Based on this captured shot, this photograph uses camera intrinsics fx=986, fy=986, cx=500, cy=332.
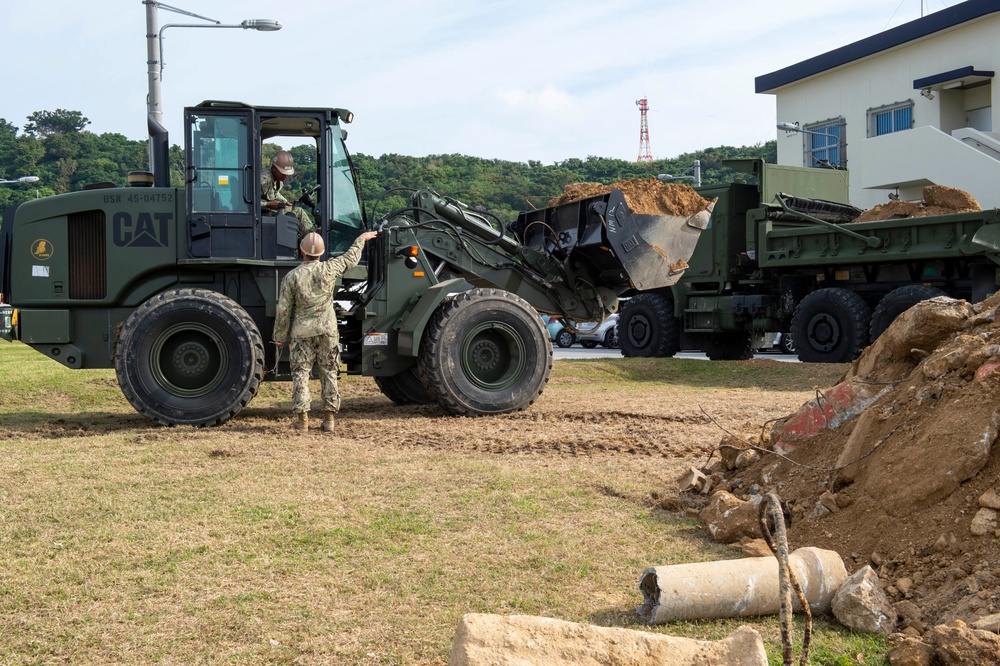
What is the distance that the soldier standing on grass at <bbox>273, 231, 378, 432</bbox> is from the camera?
30.5ft

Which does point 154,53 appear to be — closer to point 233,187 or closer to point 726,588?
point 233,187

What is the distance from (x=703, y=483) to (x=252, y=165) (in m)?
5.78

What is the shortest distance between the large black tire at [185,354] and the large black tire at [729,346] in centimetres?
1087

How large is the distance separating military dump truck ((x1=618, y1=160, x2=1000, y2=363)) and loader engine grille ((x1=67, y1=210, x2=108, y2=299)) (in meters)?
9.50

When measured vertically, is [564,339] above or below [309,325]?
below

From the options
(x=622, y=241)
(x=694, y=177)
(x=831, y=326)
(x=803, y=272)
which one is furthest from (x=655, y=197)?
(x=694, y=177)

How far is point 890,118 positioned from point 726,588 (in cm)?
3172

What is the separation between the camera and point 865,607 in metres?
4.06

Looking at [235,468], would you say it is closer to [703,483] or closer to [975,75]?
[703,483]

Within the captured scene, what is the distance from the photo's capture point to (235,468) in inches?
289

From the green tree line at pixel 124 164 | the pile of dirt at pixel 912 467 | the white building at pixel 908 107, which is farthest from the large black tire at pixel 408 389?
the white building at pixel 908 107

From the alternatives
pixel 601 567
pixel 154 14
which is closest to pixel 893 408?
pixel 601 567

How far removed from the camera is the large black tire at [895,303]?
45.2 ft

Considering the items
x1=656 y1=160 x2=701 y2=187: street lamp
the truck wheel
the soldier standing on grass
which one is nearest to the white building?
x1=656 y1=160 x2=701 y2=187: street lamp
